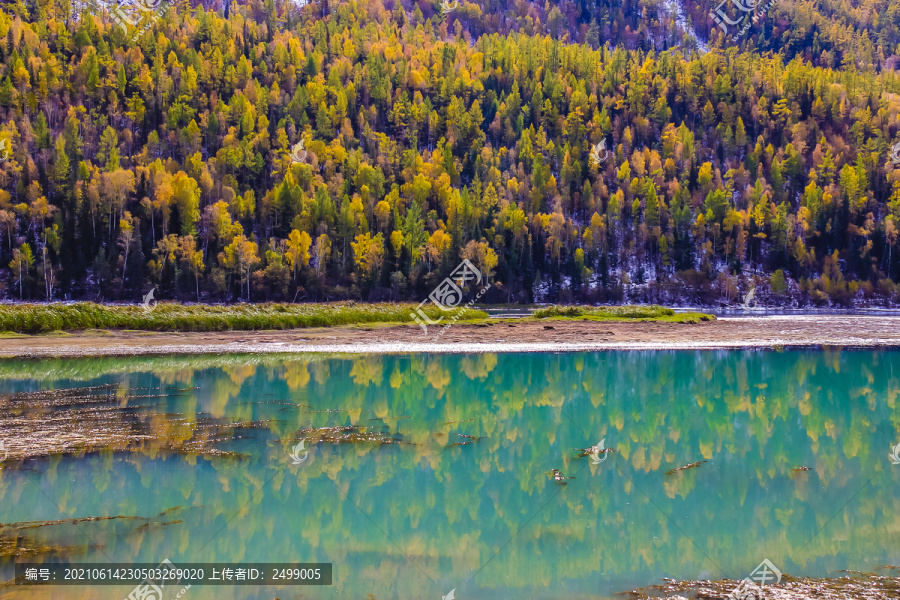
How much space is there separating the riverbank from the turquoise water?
14031mm

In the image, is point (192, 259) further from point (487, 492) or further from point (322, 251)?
point (487, 492)

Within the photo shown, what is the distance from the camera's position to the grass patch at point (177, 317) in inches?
1633

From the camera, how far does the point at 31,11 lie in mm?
168500

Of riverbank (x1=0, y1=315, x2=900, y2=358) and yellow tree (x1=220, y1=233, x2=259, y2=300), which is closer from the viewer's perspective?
riverbank (x1=0, y1=315, x2=900, y2=358)

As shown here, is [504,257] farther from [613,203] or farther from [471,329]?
[471,329]

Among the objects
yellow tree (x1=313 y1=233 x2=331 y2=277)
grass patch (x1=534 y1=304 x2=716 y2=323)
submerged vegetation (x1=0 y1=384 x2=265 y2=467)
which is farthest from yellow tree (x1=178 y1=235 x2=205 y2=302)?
submerged vegetation (x1=0 y1=384 x2=265 y2=467)

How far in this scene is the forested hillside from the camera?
103062 mm

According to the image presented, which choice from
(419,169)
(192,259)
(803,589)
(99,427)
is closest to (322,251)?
(192,259)

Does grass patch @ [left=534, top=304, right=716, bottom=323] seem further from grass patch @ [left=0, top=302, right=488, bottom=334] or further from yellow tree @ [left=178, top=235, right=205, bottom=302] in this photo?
yellow tree @ [left=178, top=235, right=205, bottom=302]

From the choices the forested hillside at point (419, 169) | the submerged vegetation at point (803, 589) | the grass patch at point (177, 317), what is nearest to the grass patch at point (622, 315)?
the grass patch at point (177, 317)

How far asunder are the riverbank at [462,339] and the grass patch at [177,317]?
141cm

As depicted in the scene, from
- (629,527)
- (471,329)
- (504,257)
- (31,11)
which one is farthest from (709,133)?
(31,11)

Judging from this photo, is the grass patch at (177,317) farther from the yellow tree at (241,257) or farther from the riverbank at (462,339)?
the yellow tree at (241,257)

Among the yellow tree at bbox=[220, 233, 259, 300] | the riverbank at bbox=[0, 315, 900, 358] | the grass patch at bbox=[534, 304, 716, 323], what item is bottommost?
the grass patch at bbox=[534, 304, 716, 323]
